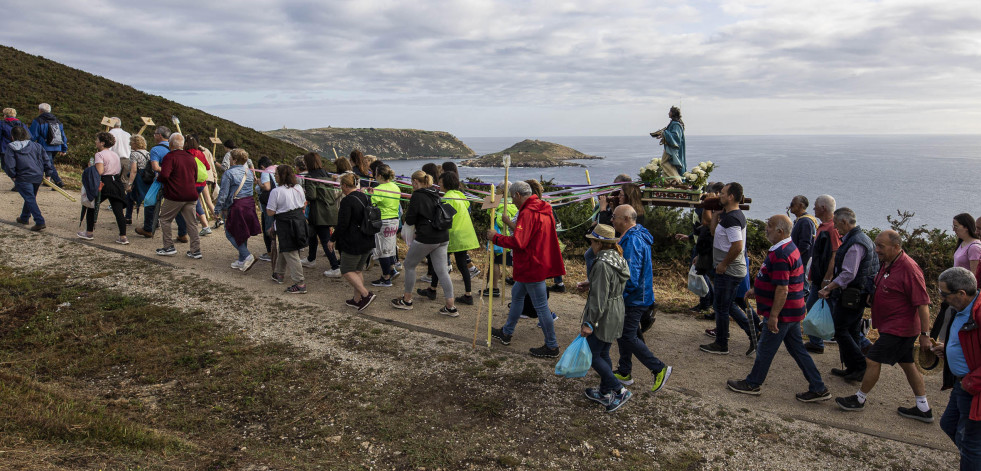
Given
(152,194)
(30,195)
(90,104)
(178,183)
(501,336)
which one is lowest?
(501,336)

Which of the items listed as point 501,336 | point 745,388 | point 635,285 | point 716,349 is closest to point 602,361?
point 635,285

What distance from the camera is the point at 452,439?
453 centimetres

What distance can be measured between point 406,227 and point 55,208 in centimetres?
948

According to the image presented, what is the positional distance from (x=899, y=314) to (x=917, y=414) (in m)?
1.01

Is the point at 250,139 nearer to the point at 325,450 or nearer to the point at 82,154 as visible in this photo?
the point at 82,154

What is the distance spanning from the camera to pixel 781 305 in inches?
197

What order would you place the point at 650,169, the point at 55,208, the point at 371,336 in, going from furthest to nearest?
the point at 55,208 < the point at 650,169 < the point at 371,336

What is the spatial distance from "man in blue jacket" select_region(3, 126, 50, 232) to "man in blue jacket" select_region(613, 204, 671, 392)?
34.5 feet

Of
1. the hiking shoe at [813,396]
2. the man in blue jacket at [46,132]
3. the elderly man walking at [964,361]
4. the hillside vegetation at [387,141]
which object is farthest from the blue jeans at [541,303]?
the hillside vegetation at [387,141]

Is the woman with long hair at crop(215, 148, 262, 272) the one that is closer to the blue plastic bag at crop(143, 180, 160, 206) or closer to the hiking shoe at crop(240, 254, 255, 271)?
the hiking shoe at crop(240, 254, 255, 271)

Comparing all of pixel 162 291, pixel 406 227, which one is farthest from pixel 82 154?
pixel 406 227

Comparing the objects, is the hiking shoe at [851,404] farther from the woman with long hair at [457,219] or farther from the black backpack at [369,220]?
the black backpack at [369,220]

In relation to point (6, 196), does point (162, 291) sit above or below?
below

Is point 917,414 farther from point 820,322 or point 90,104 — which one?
point 90,104
